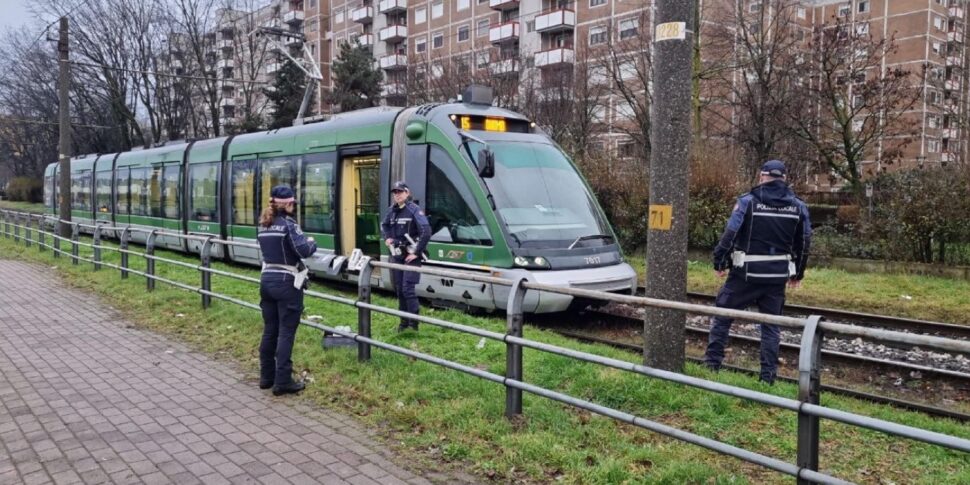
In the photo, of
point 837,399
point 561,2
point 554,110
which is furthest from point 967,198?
point 561,2

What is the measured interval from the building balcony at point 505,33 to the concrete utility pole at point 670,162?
45.9 meters

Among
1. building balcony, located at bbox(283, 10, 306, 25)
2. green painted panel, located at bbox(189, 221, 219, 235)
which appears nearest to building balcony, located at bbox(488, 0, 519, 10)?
building balcony, located at bbox(283, 10, 306, 25)

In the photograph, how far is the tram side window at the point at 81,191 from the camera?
25406 millimetres

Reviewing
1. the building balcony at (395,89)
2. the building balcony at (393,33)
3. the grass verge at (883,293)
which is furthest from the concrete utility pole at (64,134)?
the building balcony at (393,33)

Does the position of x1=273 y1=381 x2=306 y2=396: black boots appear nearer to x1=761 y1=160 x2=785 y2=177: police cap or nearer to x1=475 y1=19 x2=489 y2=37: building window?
x1=761 y1=160 x2=785 y2=177: police cap

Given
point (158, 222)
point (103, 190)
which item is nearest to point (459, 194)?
point (158, 222)

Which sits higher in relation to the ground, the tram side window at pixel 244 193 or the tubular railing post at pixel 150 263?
the tram side window at pixel 244 193

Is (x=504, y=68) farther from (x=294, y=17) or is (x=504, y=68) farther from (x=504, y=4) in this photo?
(x=294, y=17)

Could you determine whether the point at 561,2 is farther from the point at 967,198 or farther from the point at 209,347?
the point at 209,347

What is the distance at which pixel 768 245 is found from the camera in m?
6.34

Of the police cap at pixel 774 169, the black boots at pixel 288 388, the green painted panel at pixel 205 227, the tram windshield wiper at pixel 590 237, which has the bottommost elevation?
the black boots at pixel 288 388

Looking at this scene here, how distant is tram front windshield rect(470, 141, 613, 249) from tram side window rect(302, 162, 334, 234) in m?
3.38

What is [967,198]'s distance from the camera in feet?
42.5

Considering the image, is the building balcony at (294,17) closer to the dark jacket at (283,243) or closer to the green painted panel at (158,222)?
the green painted panel at (158,222)
